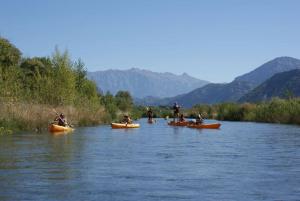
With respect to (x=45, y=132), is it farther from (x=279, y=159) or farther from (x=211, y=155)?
(x=279, y=159)

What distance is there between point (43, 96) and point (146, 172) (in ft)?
88.7

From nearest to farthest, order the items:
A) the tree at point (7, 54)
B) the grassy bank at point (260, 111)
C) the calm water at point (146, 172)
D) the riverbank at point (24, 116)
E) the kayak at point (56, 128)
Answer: the calm water at point (146, 172)
the riverbank at point (24, 116)
the kayak at point (56, 128)
the grassy bank at point (260, 111)
the tree at point (7, 54)

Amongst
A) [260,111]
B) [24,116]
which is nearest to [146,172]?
[24,116]

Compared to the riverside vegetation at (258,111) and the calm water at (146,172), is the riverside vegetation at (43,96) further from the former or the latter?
the riverside vegetation at (258,111)

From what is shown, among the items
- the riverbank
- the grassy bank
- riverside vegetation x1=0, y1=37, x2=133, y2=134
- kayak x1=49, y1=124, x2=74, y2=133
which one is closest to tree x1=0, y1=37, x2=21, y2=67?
riverside vegetation x1=0, y1=37, x2=133, y2=134

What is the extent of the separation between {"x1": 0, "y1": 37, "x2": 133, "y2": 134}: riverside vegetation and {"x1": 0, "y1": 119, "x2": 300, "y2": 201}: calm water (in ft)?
27.2

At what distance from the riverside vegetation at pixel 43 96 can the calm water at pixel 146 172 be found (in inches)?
327

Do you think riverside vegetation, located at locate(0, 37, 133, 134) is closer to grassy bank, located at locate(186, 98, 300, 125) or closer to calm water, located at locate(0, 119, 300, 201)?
calm water, located at locate(0, 119, 300, 201)

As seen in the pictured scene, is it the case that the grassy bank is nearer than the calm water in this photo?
No

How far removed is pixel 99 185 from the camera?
45.0ft

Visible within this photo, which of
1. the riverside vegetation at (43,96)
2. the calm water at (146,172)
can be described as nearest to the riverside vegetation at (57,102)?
the riverside vegetation at (43,96)

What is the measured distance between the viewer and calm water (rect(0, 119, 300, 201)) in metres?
12.7

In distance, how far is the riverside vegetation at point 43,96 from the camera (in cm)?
3328

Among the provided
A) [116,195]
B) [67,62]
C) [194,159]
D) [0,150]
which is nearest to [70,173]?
[116,195]
